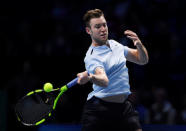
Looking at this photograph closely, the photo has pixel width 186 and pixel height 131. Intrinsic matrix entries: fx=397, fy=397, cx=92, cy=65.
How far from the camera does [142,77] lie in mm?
7117

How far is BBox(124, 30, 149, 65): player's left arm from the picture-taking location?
3805 millimetres

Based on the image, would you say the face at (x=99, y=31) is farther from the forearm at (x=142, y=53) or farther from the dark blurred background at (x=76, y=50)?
the dark blurred background at (x=76, y=50)

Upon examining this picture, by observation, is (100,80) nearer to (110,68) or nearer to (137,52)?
(110,68)

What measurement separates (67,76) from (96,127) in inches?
132

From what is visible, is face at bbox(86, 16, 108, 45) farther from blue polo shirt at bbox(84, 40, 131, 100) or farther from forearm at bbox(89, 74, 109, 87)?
forearm at bbox(89, 74, 109, 87)

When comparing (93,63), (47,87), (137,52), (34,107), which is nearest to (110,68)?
(93,63)

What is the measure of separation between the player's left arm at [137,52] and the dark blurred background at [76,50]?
224 centimetres

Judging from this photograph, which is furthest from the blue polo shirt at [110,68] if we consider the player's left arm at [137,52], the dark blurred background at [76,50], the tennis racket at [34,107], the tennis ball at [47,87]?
the dark blurred background at [76,50]

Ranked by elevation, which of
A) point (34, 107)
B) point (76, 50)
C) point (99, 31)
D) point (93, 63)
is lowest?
point (34, 107)

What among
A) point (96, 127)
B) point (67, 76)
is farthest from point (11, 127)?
point (96, 127)

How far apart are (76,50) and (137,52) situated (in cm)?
388

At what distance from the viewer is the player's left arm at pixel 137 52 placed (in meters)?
3.80

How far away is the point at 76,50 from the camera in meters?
7.80

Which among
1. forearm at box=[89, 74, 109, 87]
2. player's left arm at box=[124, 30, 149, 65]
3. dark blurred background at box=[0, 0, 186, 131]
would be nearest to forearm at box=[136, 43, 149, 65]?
player's left arm at box=[124, 30, 149, 65]
